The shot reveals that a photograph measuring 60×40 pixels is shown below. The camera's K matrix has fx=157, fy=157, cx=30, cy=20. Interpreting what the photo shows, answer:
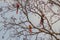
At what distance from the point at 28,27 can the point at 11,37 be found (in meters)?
0.26

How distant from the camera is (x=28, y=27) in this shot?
6.75 ft

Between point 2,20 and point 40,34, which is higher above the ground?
point 2,20

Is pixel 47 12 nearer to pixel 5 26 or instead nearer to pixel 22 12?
pixel 22 12

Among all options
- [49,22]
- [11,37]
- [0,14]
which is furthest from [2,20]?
[49,22]

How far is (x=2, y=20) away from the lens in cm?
206

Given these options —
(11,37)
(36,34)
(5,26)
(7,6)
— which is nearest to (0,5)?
(7,6)

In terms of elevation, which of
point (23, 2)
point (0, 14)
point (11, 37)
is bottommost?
point (11, 37)

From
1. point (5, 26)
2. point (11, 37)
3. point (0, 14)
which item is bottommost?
point (11, 37)

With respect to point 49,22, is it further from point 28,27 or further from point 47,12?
point 28,27

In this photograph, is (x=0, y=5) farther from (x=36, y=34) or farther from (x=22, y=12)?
(x=36, y=34)

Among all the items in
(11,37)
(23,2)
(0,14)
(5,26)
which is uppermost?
(23,2)

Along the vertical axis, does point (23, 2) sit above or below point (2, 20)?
above

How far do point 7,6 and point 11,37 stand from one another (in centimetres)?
41

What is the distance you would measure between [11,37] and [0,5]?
45cm
